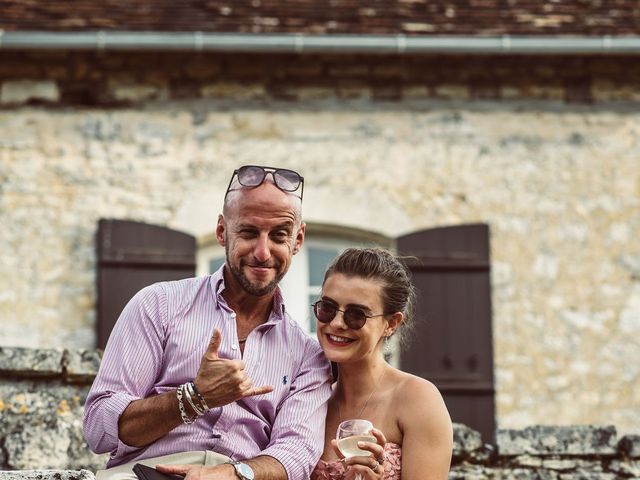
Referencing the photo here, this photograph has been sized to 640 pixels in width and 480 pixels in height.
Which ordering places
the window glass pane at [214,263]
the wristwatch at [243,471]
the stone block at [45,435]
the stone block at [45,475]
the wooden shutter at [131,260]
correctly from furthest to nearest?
the window glass pane at [214,263]
the wooden shutter at [131,260]
the stone block at [45,435]
the wristwatch at [243,471]
the stone block at [45,475]

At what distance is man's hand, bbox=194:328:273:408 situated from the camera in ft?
11.3

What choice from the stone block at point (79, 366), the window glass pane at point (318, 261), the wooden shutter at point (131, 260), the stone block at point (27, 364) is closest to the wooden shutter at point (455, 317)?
the window glass pane at point (318, 261)

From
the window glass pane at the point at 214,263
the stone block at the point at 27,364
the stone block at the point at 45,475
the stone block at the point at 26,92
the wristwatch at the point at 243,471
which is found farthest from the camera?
the window glass pane at the point at 214,263

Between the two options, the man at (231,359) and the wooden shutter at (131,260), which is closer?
the man at (231,359)

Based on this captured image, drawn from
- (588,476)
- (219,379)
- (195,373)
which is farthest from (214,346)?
(588,476)

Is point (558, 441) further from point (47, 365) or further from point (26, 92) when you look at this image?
point (26, 92)

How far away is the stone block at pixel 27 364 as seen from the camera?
4764mm

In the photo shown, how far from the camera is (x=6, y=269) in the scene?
27.0 ft

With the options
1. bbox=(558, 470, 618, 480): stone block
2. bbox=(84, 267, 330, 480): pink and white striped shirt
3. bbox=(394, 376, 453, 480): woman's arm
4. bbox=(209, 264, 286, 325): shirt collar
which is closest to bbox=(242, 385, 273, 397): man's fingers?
bbox=(84, 267, 330, 480): pink and white striped shirt

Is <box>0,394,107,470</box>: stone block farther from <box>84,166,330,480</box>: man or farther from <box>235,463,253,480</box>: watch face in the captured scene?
<box>235,463,253,480</box>: watch face

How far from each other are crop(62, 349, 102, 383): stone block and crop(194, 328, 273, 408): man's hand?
146 centimetres

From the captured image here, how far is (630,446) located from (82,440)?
86.2 inches

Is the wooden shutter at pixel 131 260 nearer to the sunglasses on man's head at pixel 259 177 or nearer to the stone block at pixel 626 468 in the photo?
the stone block at pixel 626 468

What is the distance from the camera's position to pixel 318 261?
28.2 feet
